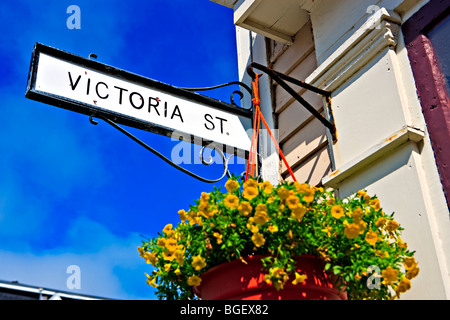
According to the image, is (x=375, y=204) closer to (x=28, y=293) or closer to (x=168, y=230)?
(x=168, y=230)

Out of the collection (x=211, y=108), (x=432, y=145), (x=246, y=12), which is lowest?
(x=432, y=145)

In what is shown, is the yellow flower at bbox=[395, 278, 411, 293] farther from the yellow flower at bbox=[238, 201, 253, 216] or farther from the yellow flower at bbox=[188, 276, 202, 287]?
the yellow flower at bbox=[188, 276, 202, 287]

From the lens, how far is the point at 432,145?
8.21ft

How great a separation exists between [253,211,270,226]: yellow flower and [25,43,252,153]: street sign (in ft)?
4.76

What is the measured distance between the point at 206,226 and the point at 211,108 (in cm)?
165

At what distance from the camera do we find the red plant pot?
1.96 metres

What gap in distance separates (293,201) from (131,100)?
161 centimetres

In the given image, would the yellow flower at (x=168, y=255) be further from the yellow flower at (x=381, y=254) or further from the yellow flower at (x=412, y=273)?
the yellow flower at (x=412, y=273)

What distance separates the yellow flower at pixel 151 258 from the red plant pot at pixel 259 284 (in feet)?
0.84

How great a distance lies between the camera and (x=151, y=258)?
222cm

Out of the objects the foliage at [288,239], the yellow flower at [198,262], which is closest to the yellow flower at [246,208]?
the foliage at [288,239]
